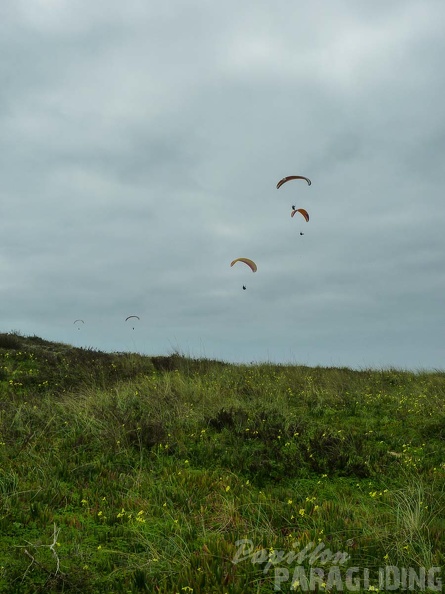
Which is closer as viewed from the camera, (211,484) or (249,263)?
(211,484)

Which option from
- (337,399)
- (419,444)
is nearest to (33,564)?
(419,444)

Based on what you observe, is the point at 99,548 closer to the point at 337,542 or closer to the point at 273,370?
the point at 337,542

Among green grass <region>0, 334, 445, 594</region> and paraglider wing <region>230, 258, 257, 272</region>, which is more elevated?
paraglider wing <region>230, 258, 257, 272</region>

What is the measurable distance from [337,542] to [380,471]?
383 centimetres

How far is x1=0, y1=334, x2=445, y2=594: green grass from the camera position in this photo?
5453 mm

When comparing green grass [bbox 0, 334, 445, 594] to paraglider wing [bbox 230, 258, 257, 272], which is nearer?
green grass [bbox 0, 334, 445, 594]

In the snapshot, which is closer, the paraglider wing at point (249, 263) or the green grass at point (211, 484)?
the green grass at point (211, 484)

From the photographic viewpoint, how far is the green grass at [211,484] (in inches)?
215

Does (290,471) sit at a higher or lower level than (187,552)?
higher

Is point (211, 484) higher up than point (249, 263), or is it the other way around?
point (249, 263)

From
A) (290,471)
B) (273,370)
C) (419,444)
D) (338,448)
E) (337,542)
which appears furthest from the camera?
(273,370)

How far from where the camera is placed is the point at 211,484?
813 centimetres

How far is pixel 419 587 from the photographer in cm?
510

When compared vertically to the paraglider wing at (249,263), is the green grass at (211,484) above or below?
below
